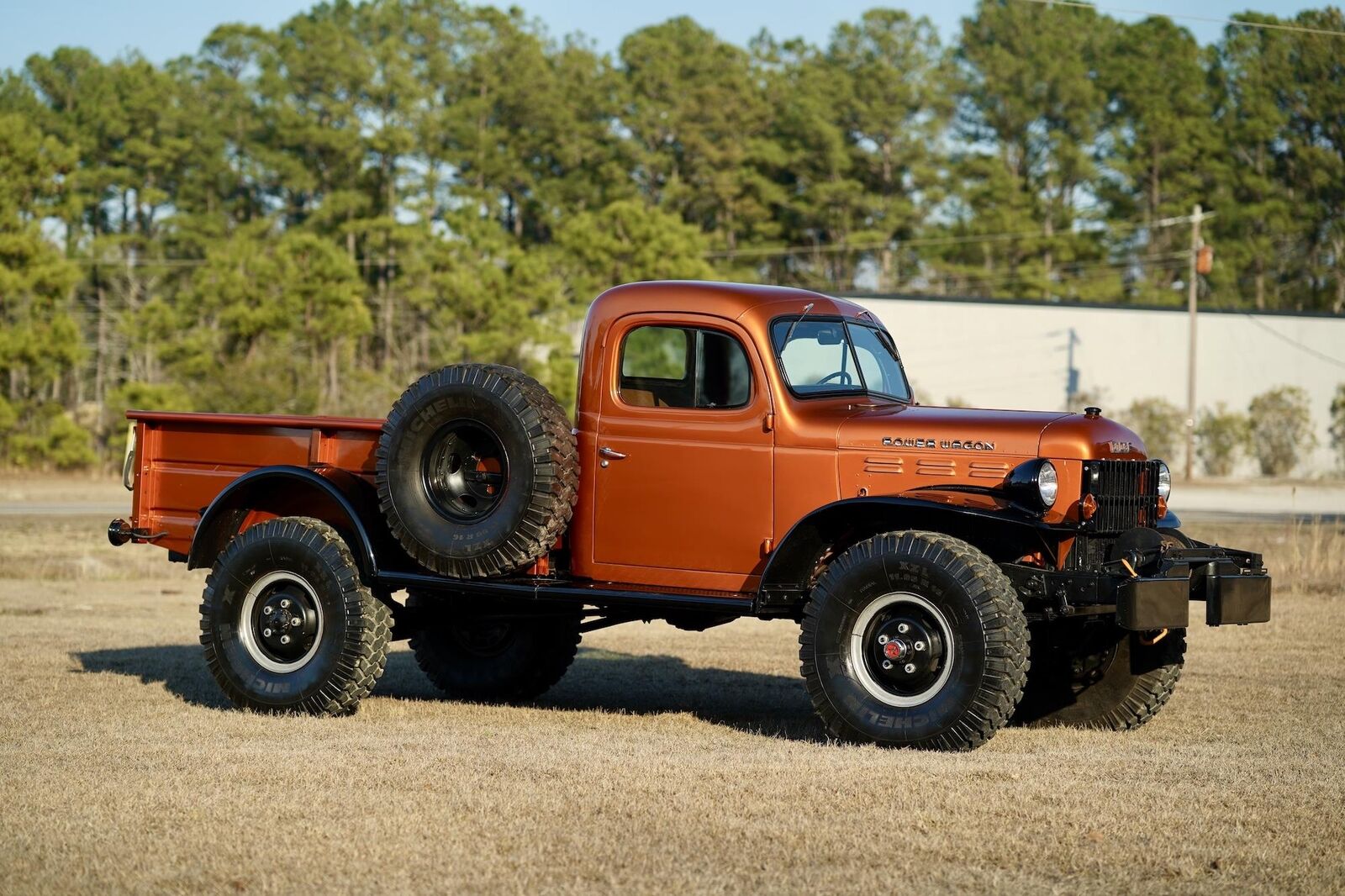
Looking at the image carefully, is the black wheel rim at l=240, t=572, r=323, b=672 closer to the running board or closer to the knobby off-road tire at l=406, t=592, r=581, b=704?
the running board

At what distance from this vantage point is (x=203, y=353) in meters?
44.3

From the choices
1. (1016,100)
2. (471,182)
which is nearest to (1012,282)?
(1016,100)

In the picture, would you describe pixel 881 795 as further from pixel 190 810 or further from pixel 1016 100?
pixel 1016 100

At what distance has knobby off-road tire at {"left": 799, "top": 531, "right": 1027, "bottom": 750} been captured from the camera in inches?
297

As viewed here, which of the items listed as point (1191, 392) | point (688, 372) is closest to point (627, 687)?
point (688, 372)

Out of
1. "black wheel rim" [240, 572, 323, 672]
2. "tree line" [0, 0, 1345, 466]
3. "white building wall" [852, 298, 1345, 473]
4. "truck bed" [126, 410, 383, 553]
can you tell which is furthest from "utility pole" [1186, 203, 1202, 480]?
"black wheel rim" [240, 572, 323, 672]

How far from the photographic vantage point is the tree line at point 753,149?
69.7 m

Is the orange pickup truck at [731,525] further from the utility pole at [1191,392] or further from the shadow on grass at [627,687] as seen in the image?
the utility pole at [1191,392]

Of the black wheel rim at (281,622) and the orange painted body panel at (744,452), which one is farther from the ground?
the orange painted body panel at (744,452)

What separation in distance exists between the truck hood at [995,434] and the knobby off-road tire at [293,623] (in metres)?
2.87

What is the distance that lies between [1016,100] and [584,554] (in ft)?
232

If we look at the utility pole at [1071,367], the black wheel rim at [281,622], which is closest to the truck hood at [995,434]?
the black wheel rim at [281,622]

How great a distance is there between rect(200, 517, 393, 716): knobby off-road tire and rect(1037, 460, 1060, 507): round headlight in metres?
3.69

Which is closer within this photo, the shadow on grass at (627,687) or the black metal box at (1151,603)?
the black metal box at (1151,603)
